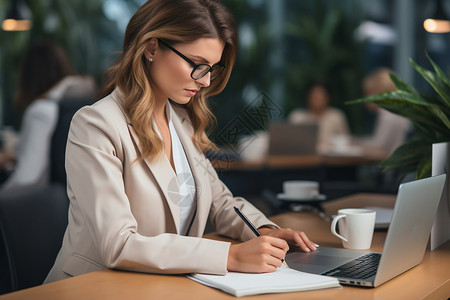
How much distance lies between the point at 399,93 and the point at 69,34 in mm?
6345

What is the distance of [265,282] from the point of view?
1.16m

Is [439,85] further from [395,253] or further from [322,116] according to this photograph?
[322,116]

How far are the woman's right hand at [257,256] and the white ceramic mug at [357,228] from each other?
0.29 metres

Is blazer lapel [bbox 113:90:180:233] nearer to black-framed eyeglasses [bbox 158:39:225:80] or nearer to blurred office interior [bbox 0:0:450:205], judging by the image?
black-framed eyeglasses [bbox 158:39:225:80]

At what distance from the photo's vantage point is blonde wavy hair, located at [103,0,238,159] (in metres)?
1.49

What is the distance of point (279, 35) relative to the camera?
26.2 ft

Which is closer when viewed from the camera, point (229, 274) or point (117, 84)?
point (229, 274)

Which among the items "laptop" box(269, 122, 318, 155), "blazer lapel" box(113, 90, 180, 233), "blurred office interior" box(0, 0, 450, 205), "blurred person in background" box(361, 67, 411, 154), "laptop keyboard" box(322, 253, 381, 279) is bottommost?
"laptop keyboard" box(322, 253, 381, 279)

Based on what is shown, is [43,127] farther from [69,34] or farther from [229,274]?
[69,34]

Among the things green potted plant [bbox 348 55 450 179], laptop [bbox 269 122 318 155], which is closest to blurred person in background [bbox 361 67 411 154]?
laptop [bbox 269 122 318 155]

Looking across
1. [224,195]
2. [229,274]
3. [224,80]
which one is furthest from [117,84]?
[229,274]

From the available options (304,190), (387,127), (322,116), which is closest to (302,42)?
(322,116)

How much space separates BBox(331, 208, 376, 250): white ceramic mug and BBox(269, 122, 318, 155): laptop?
3.08 meters

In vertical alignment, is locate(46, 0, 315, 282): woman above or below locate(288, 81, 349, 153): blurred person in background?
below
